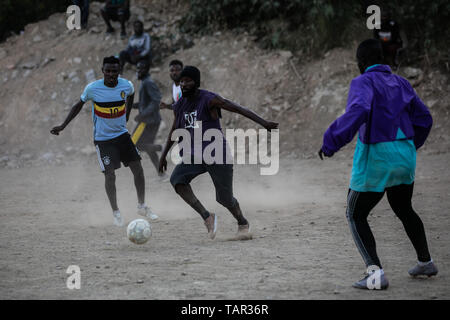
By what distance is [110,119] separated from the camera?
7988 millimetres

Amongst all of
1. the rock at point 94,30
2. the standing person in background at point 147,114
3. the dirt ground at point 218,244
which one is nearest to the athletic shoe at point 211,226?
the dirt ground at point 218,244

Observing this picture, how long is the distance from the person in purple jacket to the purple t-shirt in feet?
7.04

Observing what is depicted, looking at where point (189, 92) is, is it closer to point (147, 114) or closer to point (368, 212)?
point (368, 212)

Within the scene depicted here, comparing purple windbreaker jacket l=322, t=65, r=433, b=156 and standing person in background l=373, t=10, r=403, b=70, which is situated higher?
standing person in background l=373, t=10, r=403, b=70

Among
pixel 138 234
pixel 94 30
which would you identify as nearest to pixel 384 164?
pixel 138 234

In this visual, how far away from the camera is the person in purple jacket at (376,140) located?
14.6 ft

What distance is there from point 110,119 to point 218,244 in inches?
93.6

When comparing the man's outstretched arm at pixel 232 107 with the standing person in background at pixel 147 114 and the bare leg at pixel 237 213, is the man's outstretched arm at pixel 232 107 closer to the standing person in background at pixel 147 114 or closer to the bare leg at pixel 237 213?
the bare leg at pixel 237 213

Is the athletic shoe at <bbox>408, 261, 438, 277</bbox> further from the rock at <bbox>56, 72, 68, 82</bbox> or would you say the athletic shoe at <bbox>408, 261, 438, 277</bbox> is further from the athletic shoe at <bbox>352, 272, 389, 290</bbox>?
the rock at <bbox>56, 72, 68, 82</bbox>

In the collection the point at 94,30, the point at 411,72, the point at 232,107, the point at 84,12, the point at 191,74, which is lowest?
the point at 232,107

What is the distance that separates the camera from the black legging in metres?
4.71

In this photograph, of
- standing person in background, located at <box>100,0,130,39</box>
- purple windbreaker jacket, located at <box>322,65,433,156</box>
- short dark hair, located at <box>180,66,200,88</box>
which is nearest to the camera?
purple windbreaker jacket, located at <box>322,65,433,156</box>

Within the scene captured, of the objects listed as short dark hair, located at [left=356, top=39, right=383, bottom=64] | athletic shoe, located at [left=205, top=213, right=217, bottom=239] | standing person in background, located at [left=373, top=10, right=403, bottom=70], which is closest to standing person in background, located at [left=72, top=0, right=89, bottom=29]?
standing person in background, located at [left=373, top=10, right=403, bottom=70]

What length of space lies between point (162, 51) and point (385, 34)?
→ 633cm
